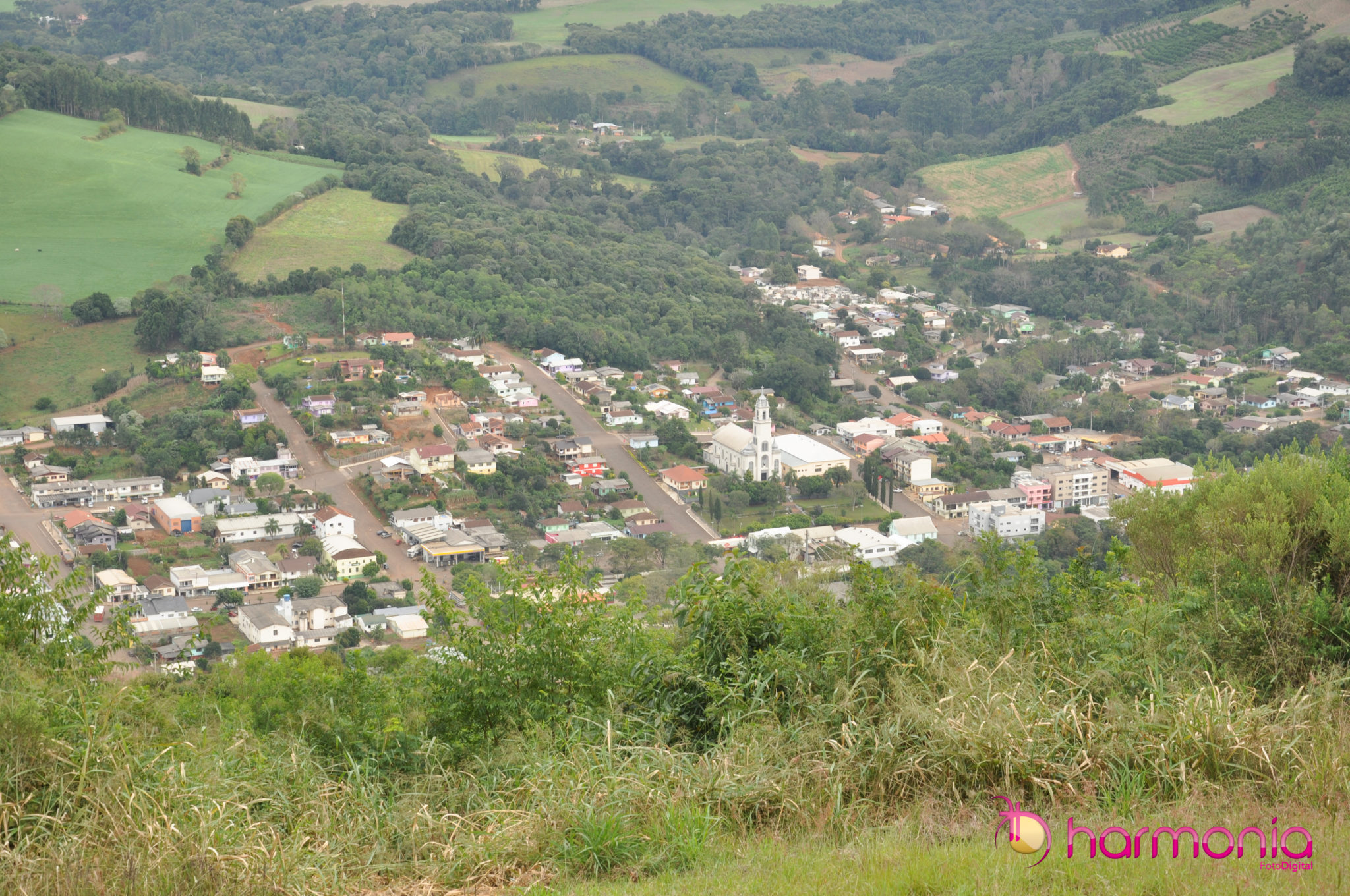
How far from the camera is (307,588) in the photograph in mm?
13102

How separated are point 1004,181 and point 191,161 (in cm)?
2556

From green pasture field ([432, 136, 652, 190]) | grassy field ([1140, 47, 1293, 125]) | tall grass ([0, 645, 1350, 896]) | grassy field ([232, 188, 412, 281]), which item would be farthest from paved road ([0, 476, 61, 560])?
grassy field ([1140, 47, 1293, 125])

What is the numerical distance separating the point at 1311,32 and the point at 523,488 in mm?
34562

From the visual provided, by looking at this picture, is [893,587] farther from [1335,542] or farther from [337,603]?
[337,603]

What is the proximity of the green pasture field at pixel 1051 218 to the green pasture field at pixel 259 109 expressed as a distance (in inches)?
901

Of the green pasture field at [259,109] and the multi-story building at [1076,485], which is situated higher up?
the green pasture field at [259,109]

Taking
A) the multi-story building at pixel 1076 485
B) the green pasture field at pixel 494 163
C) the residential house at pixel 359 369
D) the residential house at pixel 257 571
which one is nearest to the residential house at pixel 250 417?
the residential house at pixel 359 369

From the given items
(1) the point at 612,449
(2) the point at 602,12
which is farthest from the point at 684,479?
(2) the point at 602,12

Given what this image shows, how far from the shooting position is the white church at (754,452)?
720 inches

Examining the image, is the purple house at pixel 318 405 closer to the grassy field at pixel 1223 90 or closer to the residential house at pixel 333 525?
the residential house at pixel 333 525

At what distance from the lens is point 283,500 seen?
15812mm

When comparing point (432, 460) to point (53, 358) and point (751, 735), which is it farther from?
point (751, 735)

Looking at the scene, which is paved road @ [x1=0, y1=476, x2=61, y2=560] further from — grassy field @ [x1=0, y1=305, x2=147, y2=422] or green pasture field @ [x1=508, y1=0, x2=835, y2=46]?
green pasture field @ [x1=508, y1=0, x2=835, y2=46]

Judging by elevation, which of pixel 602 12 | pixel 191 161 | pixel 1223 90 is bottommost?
pixel 191 161
